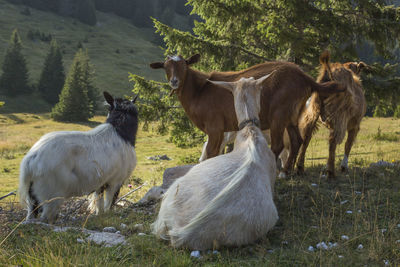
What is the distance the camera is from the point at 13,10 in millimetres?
115875

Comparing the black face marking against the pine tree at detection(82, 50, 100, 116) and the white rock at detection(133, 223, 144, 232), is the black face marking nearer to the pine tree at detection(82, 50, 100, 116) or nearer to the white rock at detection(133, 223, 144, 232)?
the white rock at detection(133, 223, 144, 232)

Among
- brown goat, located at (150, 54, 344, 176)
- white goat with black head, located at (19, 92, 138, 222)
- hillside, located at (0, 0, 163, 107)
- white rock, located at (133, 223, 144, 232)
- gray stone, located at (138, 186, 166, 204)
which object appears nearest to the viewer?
white rock, located at (133, 223, 144, 232)

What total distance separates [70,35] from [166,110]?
108534 millimetres

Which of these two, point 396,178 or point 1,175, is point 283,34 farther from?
point 1,175

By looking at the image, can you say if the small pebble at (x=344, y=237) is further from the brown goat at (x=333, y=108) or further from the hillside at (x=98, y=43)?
the hillside at (x=98, y=43)

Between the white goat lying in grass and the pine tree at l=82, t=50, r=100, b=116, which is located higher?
the white goat lying in grass

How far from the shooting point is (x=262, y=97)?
6.67 meters

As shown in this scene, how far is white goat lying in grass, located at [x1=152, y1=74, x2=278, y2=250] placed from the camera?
3.75 metres

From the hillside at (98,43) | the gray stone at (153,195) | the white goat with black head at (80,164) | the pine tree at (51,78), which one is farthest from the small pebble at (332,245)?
the hillside at (98,43)

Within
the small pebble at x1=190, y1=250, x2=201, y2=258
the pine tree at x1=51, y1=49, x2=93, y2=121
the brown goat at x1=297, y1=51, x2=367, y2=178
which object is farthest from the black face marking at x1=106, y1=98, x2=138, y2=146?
the pine tree at x1=51, y1=49, x2=93, y2=121

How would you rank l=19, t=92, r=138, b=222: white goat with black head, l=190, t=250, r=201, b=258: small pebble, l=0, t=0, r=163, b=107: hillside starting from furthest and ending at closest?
l=0, t=0, r=163, b=107: hillside < l=19, t=92, r=138, b=222: white goat with black head < l=190, t=250, r=201, b=258: small pebble

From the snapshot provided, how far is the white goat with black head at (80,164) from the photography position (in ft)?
17.5

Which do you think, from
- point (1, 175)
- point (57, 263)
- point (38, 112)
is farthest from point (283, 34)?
point (38, 112)

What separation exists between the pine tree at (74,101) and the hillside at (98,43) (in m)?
21.0
